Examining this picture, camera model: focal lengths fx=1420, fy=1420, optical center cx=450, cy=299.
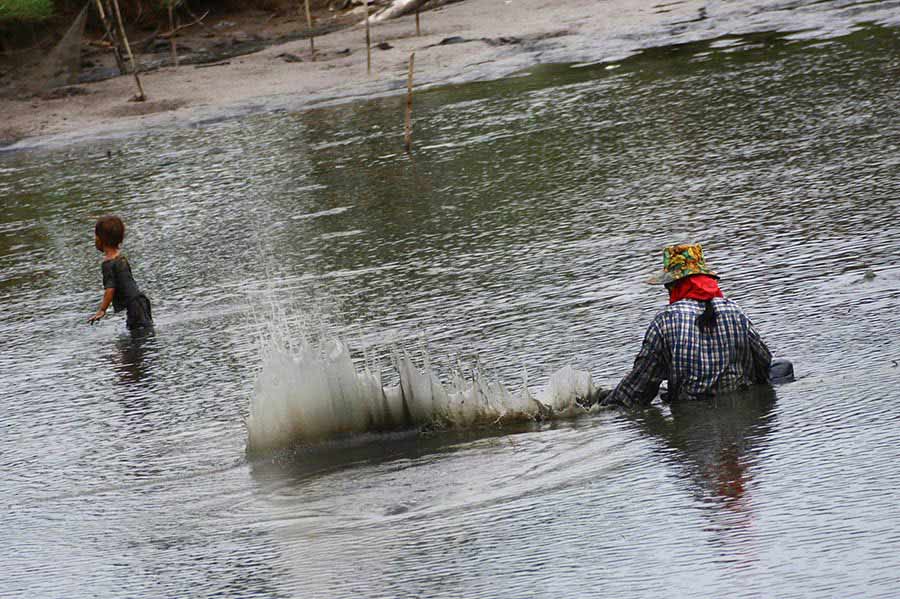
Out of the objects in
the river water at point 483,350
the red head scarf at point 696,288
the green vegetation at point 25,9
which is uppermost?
the green vegetation at point 25,9

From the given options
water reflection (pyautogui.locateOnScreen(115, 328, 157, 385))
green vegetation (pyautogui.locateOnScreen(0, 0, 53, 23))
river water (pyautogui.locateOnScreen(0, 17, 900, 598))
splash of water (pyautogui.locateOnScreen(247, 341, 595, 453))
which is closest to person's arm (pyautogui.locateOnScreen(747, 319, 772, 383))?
river water (pyautogui.locateOnScreen(0, 17, 900, 598))

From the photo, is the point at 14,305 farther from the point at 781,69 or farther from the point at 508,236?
the point at 781,69

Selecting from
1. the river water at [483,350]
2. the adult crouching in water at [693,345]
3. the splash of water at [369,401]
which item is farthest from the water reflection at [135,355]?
the adult crouching in water at [693,345]

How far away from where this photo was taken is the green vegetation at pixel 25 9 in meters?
26.0

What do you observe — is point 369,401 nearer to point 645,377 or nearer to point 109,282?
point 645,377

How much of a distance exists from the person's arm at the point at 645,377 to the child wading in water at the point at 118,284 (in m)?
4.60

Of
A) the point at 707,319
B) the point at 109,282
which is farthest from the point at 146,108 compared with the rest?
the point at 707,319

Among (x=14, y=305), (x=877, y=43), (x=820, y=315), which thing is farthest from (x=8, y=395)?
(x=877, y=43)

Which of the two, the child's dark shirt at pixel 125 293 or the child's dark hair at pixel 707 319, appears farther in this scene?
the child's dark shirt at pixel 125 293

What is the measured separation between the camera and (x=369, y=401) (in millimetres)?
6992

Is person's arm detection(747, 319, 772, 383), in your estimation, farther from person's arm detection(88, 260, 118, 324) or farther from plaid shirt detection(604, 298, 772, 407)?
person's arm detection(88, 260, 118, 324)

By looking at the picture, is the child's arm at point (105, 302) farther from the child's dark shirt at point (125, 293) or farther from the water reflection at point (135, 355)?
the water reflection at point (135, 355)

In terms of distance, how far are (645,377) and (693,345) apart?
12.1 inches

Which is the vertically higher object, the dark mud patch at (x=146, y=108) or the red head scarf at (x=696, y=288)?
the red head scarf at (x=696, y=288)
